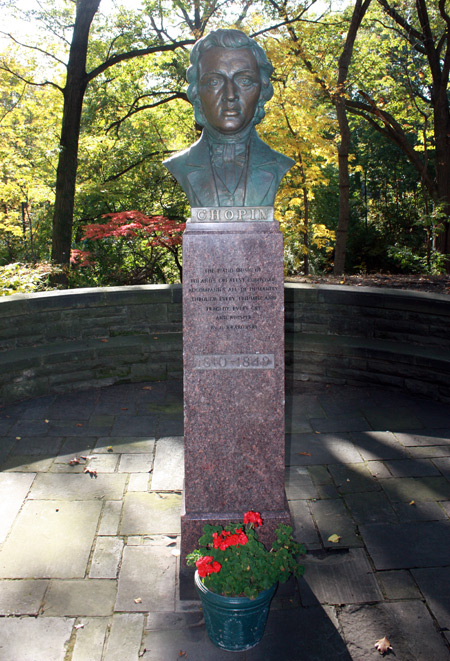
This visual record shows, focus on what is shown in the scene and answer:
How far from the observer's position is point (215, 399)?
3.56 metres

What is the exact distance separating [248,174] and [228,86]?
1.76 ft

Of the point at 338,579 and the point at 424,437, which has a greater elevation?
the point at 424,437

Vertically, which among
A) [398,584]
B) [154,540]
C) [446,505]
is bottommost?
[398,584]

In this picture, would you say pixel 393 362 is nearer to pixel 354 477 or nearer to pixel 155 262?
pixel 354 477

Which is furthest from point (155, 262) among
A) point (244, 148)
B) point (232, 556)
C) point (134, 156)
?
point (232, 556)

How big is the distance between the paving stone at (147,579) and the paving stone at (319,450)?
1706 mm

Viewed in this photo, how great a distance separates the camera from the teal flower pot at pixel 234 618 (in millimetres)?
3021

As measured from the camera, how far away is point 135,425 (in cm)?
602

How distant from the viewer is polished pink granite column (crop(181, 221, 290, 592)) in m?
3.41

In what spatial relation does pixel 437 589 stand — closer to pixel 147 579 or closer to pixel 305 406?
pixel 147 579

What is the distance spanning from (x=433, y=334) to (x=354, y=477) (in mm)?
2570

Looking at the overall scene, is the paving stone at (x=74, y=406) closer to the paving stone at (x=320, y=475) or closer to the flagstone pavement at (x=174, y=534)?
the flagstone pavement at (x=174, y=534)

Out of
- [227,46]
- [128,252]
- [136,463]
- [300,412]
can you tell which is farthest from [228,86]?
[128,252]

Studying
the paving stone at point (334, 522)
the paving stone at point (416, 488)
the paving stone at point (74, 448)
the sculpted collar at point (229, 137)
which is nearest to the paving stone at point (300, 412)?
the paving stone at point (416, 488)
